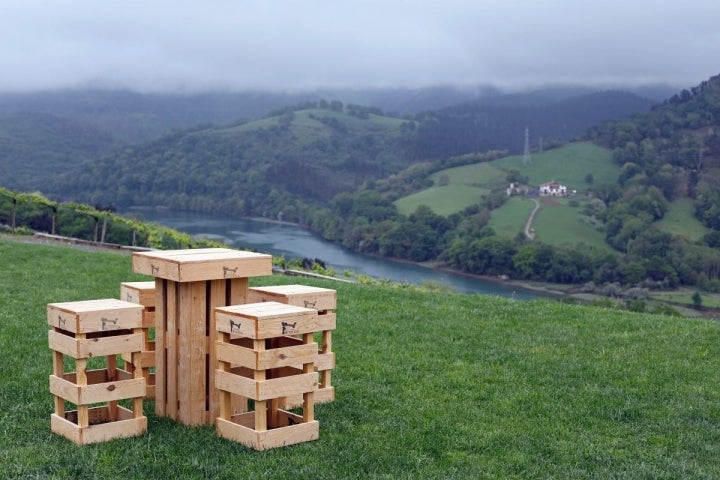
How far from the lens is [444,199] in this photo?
4006 inches

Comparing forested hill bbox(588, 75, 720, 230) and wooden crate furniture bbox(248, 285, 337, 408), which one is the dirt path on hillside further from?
wooden crate furniture bbox(248, 285, 337, 408)

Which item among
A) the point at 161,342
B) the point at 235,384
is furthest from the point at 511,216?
the point at 235,384

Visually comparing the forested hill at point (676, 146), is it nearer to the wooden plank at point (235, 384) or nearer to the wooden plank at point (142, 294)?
the wooden plank at point (142, 294)

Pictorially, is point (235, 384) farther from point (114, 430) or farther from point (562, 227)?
point (562, 227)

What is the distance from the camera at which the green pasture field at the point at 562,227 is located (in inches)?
3233

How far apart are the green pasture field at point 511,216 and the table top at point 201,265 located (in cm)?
7458

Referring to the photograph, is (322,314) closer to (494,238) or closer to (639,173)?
(494,238)

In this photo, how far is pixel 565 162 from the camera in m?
122

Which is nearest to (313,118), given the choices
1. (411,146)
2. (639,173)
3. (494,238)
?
(411,146)

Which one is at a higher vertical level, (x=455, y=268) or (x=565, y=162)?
(x=565, y=162)

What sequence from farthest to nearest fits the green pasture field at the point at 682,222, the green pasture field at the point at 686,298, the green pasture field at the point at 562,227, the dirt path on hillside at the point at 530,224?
1. the green pasture field at the point at 682,222
2. the dirt path on hillside at the point at 530,224
3. the green pasture field at the point at 562,227
4. the green pasture field at the point at 686,298

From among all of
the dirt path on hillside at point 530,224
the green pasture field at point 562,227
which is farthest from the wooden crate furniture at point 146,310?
the dirt path on hillside at point 530,224

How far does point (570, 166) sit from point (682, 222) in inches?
1237

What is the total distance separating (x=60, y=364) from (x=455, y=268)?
65.7 metres
